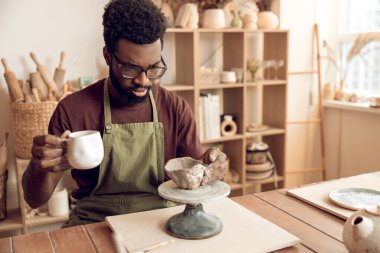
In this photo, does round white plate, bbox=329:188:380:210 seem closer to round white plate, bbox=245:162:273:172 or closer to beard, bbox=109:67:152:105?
beard, bbox=109:67:152:105

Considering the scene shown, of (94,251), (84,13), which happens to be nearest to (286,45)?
(84,13)

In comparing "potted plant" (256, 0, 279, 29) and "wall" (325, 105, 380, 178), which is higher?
"potted plant" (256, 0, 279, 29)

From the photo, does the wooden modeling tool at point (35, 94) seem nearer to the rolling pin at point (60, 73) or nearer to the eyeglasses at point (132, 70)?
the rolling pin at point (60, 73)

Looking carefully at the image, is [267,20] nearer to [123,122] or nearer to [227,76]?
[227,76]

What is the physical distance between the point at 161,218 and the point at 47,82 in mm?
1477

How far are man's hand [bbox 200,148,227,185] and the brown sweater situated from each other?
1.30 feet

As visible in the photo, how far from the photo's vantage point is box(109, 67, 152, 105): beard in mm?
1500

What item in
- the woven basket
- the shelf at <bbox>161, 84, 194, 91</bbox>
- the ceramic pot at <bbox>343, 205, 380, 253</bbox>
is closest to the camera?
the ceramic pot at <bbox>343, 205, 380, 253</bbox>

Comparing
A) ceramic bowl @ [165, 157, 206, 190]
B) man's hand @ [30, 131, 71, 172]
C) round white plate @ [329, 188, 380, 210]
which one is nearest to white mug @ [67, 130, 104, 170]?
man's hand @ [30, 131, 71, 172]

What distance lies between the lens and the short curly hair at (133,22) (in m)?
1.46

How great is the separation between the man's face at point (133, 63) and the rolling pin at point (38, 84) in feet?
3.46

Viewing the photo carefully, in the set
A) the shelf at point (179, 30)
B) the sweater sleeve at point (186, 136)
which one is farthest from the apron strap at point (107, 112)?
the shelf at point (179, 30)

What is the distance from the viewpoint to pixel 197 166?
1131 mm

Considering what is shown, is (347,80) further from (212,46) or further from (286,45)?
(212,46)
